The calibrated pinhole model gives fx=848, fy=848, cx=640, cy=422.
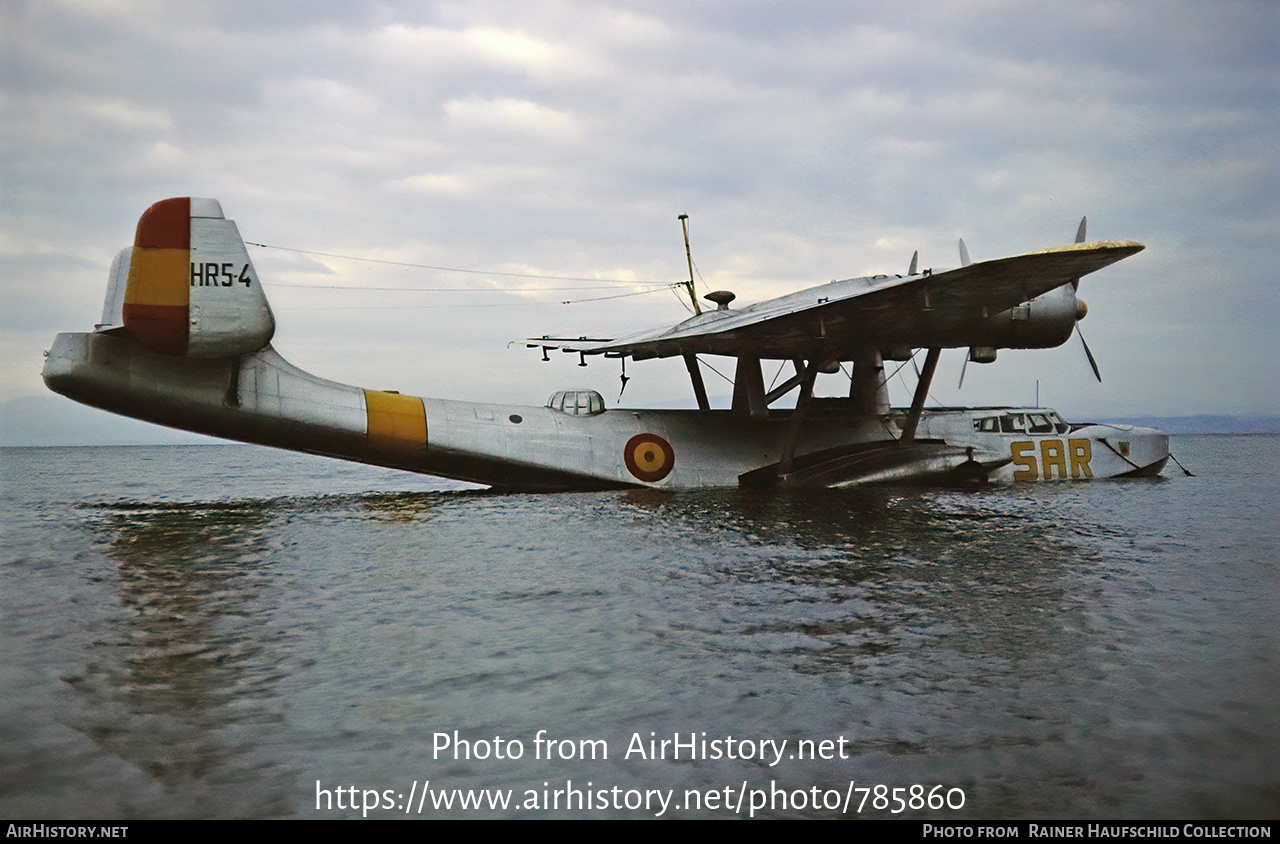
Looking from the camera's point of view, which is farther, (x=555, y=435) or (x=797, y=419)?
(x=797, y=419)

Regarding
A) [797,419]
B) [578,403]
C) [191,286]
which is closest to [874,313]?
[797,419]

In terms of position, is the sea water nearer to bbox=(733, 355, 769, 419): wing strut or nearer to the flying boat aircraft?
the flying boat aircraft

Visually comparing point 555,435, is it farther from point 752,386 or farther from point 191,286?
point 191,286

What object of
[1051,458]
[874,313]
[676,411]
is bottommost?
[1051,458]

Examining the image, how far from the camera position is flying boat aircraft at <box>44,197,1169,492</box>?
16438mm

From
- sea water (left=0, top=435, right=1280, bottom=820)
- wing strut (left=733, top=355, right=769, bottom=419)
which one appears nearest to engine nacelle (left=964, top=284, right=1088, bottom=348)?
wing strut (left=733, top=355, right=769, bottom=419)

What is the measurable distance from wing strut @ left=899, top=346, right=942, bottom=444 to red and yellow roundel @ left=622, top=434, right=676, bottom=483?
603 centimetres

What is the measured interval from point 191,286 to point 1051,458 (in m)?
21.3

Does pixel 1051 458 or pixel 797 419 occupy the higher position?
pixel 797 419

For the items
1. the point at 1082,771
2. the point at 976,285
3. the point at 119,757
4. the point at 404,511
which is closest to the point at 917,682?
the point at 1082,771

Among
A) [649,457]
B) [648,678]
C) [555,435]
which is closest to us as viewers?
[648,678]

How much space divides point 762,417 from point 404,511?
9.53 m

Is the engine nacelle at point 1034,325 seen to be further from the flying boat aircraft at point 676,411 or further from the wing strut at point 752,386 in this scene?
the wing strut at point 752,386

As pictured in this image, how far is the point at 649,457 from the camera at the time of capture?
21.0 m
